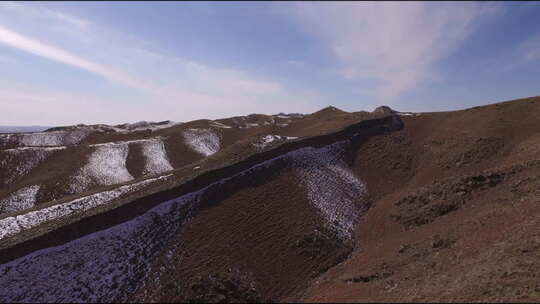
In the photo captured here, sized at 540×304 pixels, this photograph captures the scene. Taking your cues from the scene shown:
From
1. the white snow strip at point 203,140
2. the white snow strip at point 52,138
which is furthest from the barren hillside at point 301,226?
the white snow strip at point 52,138

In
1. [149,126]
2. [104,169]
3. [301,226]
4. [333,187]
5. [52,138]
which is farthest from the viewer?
[149,126]

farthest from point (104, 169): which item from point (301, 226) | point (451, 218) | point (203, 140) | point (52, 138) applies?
point (451, 218)

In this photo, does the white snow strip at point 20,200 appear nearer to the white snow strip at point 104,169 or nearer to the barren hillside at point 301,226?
the barren hillside at point 301,226

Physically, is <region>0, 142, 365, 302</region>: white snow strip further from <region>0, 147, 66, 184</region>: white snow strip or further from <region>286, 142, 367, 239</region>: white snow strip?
<region>0, 147, 66, 184</region>: white snow strip

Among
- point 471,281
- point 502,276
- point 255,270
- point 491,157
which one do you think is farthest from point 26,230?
point 491,157

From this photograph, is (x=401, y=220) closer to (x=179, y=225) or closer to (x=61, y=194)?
(x=179, y=225)

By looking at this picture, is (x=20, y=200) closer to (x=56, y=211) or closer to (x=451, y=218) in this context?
(x=56, y=211)
